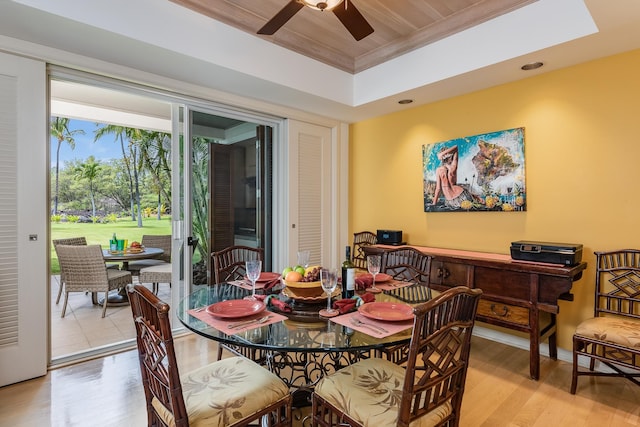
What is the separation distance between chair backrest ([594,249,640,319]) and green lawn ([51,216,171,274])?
623 centimetres

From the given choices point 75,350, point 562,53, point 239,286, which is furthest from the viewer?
point 75,350

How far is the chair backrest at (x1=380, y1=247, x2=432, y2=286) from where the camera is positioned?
2457 mm

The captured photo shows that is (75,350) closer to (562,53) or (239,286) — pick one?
(239,286)

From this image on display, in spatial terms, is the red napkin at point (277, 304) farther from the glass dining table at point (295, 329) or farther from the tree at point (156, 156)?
the tree at point (156, 156)

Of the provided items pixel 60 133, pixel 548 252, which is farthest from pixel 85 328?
pixel 548 252

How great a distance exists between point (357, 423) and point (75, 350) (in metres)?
2.76

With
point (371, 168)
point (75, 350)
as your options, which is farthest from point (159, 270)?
point (371, 168)

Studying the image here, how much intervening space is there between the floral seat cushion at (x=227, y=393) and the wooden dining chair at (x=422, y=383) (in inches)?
9.1

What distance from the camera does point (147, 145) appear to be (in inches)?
234

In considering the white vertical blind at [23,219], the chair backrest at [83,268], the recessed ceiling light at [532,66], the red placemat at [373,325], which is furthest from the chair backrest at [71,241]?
the recessed ceiling light at [532,66]

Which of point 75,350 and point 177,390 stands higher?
point 177,390

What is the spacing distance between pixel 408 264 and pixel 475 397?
37.4 inches

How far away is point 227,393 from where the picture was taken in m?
1.38

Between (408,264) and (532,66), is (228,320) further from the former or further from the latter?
(532,66)
